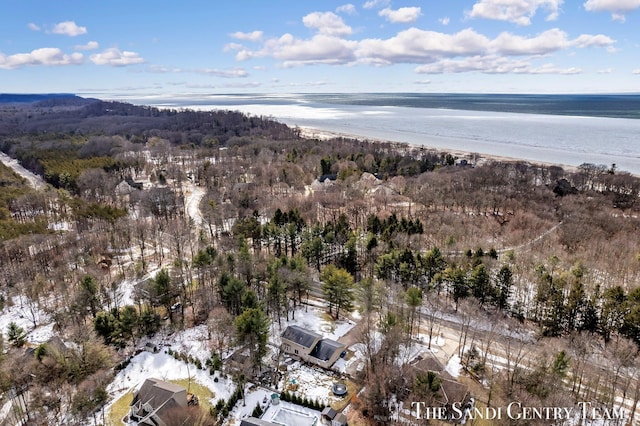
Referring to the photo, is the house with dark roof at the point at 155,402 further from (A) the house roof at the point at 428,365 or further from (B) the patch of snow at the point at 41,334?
(A) the house roof at the point at 428,365

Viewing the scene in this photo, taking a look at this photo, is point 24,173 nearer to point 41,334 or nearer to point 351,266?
point 41,334

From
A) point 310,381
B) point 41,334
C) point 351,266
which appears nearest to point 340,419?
point 310,381

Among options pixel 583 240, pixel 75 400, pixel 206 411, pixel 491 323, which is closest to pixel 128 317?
pixel 75 400

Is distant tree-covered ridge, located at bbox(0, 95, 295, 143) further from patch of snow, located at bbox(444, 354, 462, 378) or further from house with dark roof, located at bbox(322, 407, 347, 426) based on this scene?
house with dark roof, located at bbox(322, 407, 347, 426)

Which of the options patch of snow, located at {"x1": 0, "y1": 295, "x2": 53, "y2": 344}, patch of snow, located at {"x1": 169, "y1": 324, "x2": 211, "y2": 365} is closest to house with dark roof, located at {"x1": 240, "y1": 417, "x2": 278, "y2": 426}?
patch of snow, located at {"x1": 169, "y1": 324, "x2": 211, "y2": 365}

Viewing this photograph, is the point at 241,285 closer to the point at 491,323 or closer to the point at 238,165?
the point at 491,323

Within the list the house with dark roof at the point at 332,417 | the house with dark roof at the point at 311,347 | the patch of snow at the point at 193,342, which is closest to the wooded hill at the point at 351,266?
the patch of snow at the point at 193,342

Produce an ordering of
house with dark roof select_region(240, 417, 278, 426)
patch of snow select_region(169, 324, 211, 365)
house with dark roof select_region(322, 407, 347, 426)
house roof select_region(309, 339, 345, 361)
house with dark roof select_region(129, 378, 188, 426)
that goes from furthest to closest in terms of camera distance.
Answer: patch of snow select_region(169, 324, 211, 365) → house roof select_region(309, 339, 345, 361) → house with dark roof select_region(322, 407, 347, 426) → house with dark roof select_region(129, 378, 188, 426) → house with dark roof select_region(240, 417, 278, 426)

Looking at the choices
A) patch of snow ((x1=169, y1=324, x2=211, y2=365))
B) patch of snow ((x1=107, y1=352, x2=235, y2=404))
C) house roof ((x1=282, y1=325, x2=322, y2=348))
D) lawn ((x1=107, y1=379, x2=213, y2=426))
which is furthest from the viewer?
patch of snow ((x1=169, y1=324, x2=211, y2=365))
